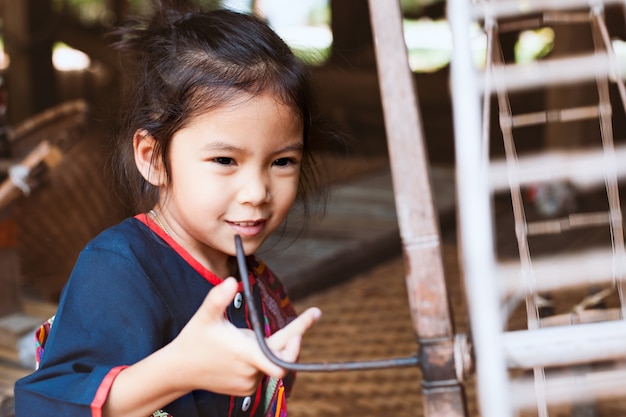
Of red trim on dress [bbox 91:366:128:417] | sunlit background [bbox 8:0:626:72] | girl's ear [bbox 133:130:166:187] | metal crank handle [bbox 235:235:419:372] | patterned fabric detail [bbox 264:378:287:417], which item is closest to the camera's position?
metal crank handle [bbox 235:235:419:372]

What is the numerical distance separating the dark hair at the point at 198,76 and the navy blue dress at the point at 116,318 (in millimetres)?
120

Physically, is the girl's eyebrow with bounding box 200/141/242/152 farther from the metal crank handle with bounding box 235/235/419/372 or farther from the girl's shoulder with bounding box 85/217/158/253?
the metal crank handle with bounding box 235/235/419/372

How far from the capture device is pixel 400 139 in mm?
879

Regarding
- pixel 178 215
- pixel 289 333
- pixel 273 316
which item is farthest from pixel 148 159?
pixel 289 333

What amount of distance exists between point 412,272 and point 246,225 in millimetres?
364

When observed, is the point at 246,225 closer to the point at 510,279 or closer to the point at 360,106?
the point at 510,279

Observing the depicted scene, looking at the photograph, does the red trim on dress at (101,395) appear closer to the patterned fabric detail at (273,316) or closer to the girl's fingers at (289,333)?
the girl's fingers at (289,333)

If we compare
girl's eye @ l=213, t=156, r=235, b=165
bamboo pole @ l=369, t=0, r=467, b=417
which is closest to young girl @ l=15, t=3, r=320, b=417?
girl's eye @ l=213, t=156, r=235, b=165

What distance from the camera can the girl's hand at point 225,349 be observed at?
891 millimetres

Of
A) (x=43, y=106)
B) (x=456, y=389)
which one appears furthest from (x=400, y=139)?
(x=43, y=106)

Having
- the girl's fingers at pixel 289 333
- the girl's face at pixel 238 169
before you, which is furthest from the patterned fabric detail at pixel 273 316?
the girl's fingers at pixel 289 333

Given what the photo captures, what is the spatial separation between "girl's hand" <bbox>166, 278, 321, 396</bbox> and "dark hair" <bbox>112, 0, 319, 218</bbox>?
0.36 meters

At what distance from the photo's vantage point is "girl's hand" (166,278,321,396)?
0.89 metres

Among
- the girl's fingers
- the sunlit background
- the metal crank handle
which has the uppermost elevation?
the sunlit background
